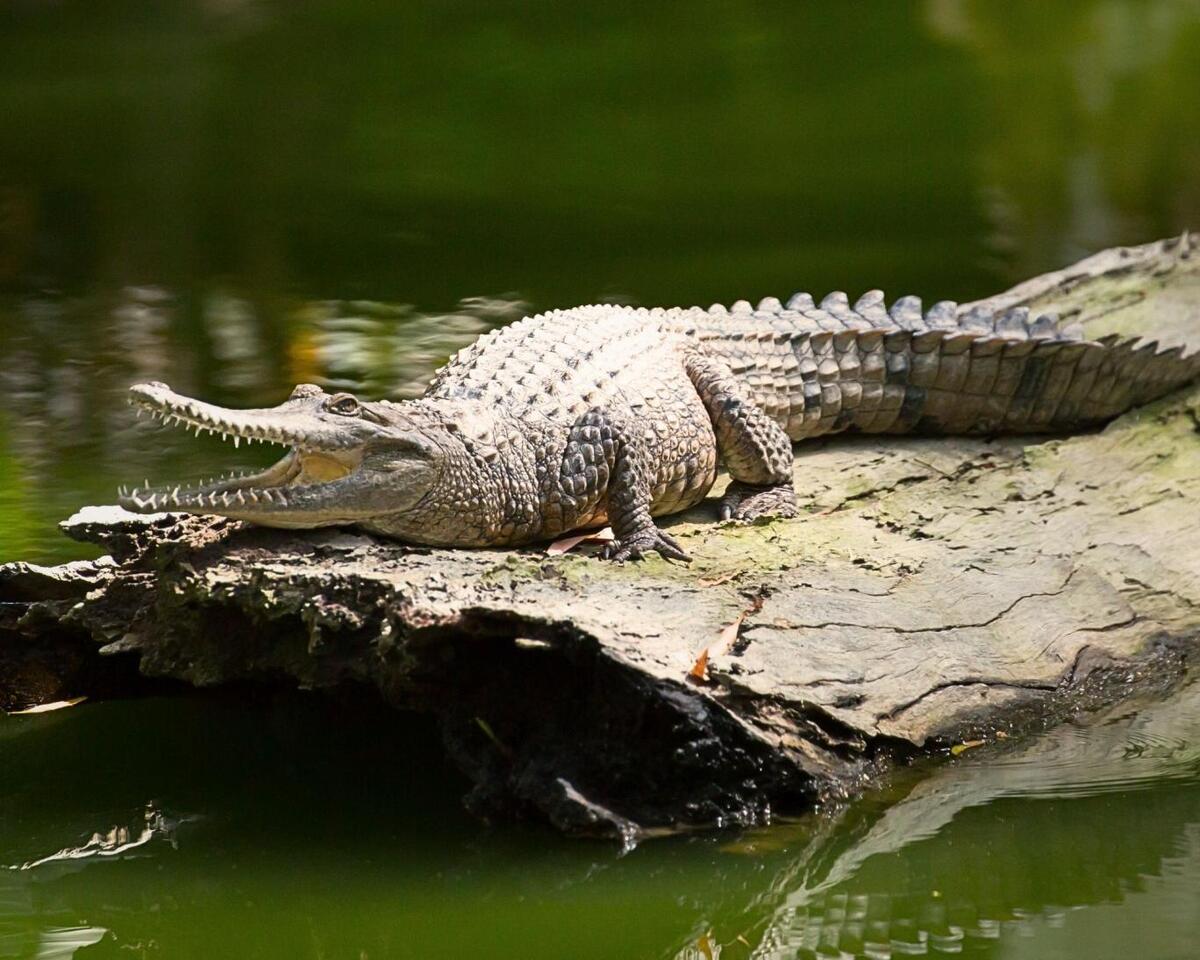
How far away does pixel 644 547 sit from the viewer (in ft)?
14.3

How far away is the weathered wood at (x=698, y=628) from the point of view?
3625 millimetres

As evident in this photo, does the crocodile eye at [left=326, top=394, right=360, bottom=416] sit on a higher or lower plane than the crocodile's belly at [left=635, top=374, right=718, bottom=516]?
higher

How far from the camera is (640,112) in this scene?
13.5 meters

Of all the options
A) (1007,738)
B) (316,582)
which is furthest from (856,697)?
(316,582)

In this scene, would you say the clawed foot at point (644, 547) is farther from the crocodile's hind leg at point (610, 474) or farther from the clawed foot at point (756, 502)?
the clawed foot at point (756, 502)

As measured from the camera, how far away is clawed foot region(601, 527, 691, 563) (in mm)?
4301

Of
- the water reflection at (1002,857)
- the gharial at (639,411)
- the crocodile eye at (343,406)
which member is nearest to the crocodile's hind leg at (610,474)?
the gharial at (639,411)

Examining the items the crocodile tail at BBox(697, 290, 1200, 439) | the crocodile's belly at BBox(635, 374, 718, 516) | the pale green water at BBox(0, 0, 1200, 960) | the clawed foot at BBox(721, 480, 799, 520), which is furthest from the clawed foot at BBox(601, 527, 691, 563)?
the crocodile tail at BBox(697, 290, 1200, 439)

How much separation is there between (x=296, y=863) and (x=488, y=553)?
95 centimetres

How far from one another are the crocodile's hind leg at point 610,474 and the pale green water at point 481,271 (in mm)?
774

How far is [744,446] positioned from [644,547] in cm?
73

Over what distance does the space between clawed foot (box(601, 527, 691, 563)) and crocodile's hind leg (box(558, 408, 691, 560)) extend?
2 centimetres

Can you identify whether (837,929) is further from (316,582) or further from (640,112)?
(640,112)

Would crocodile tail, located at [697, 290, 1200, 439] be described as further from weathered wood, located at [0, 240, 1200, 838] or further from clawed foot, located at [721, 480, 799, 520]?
weathered wood, located at [0, 240, 1200, 838]
